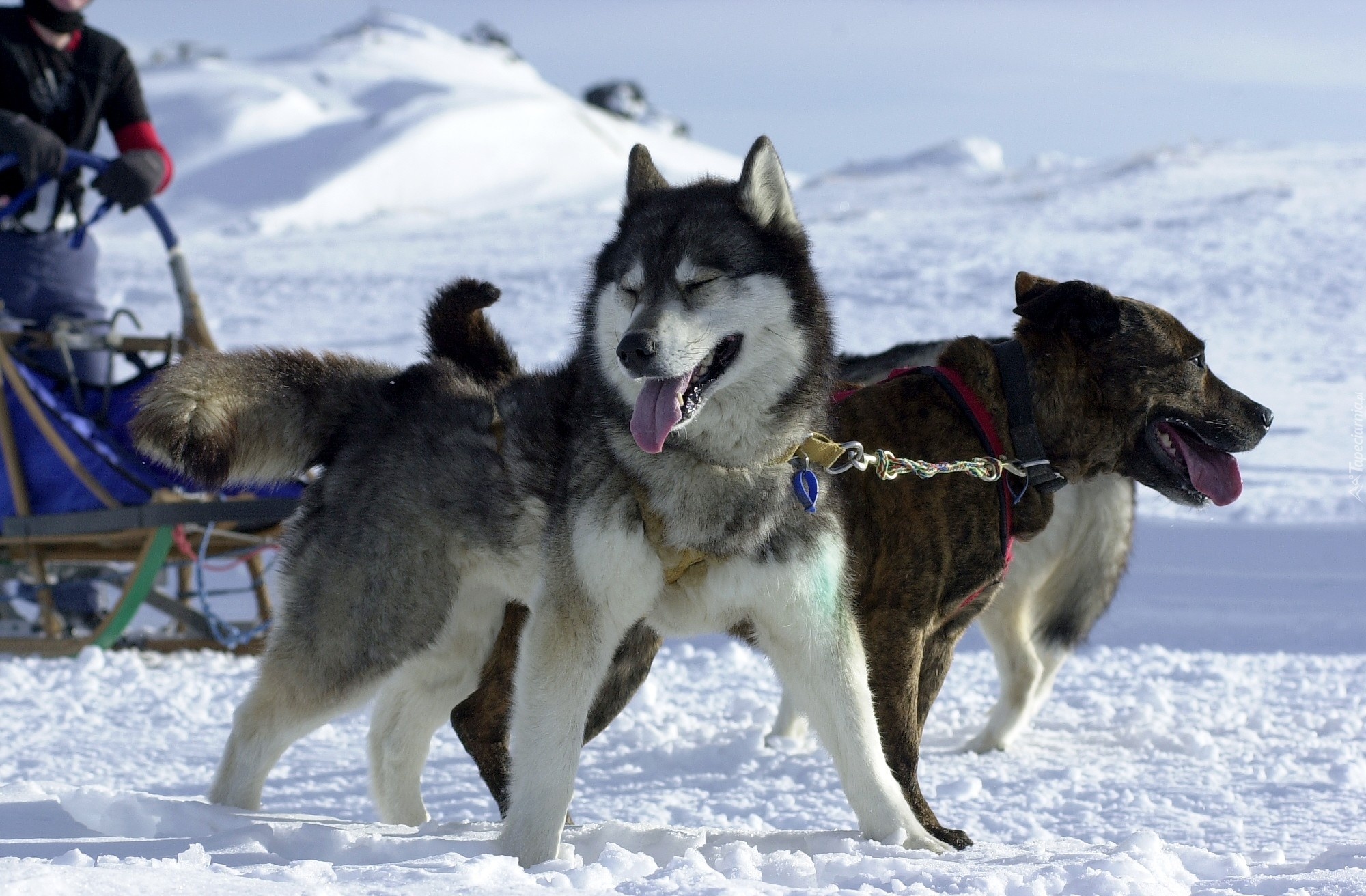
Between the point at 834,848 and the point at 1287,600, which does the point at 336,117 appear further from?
the point at 834,848

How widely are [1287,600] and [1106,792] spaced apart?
316 cm

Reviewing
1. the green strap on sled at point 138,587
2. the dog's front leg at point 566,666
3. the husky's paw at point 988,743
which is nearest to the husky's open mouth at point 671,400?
the dog's front leg at point 566,666

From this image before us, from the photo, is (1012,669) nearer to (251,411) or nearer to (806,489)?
(806,489)

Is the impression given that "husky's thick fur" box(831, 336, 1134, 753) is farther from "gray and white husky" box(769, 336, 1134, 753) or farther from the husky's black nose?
the husky's black nose

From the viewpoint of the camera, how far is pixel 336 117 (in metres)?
32.5

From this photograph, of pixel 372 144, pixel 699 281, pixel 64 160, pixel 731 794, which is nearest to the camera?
pixel 699 281

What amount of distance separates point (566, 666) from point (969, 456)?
111 centimetres

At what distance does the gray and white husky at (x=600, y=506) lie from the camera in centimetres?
255

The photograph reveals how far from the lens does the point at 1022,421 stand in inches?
122

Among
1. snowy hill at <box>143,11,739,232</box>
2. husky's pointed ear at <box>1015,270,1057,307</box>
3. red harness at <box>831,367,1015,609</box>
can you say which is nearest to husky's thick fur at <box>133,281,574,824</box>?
red harness at <box>831,367,1015,609</box>

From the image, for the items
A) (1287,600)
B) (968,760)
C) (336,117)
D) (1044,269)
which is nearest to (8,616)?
(968,760)

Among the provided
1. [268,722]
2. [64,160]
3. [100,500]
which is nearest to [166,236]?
[64,160]

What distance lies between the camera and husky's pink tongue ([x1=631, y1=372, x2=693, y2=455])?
8.00 feet

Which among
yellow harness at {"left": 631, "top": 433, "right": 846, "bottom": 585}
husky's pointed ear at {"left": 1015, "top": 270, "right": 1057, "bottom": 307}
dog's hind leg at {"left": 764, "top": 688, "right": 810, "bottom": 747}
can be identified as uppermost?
husky's pointed ear at {"left": 1015, "top": 270, "right": 1057, "bottom": 307}
